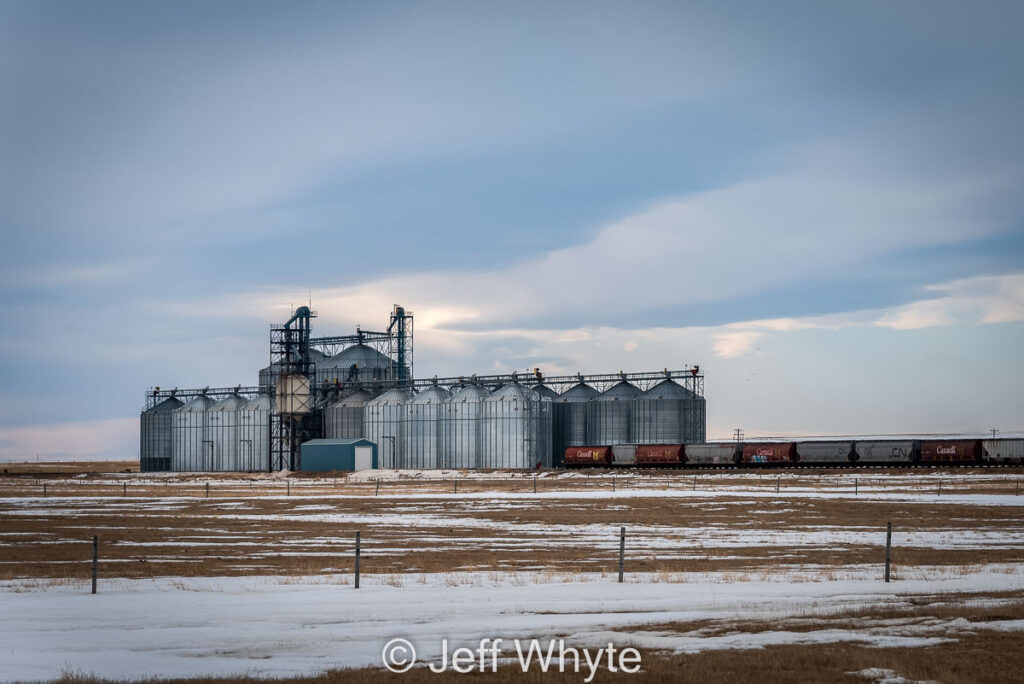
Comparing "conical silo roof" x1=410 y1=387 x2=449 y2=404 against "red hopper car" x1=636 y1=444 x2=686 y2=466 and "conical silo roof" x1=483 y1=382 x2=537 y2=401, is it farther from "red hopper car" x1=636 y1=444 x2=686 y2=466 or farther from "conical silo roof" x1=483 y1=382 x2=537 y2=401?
"red hopper car" x1=636 y1=444 x2=686 y2=466

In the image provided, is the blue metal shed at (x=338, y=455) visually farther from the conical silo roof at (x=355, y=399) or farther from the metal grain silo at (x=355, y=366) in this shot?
the metal grain silo at (x=355, y=366)

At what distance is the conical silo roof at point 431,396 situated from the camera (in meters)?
134

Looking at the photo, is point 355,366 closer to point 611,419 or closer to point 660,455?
point 611,419

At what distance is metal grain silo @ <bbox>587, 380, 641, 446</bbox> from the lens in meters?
129

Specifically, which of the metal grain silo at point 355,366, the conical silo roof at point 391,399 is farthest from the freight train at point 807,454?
the metal grain silo at point 355,366

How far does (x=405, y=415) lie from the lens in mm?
134875

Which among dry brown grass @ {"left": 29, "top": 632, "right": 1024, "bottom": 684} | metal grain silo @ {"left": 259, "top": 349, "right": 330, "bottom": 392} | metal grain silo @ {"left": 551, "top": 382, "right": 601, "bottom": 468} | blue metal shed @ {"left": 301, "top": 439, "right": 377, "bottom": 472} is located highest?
metal grain silo @ {"left": 259, "top": 349, "right": 330, "bottom": 392}

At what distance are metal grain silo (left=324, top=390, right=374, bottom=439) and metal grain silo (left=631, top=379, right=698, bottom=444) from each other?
116ft

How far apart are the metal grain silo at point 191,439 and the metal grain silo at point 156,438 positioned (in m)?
6.50

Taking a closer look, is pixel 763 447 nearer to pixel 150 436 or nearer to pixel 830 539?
pixel 830 539

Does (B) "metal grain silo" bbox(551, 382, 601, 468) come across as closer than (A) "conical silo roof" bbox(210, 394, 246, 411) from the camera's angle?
Yes

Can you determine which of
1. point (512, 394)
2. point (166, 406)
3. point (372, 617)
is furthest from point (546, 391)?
point (372, 617)

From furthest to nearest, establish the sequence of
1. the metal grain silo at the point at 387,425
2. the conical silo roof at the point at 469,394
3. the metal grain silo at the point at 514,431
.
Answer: the metal grain silo at the point at 387,425, the conical silo roof at the point at 469,394, the metal grain silo at the point at 514,431

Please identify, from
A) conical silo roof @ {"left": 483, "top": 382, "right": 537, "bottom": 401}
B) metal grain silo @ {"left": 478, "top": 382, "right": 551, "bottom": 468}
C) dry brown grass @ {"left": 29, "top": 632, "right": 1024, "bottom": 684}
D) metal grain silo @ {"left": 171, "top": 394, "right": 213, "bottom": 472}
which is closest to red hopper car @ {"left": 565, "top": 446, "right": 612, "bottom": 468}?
metal grain silo @ {"left": 478, "top": 382, "right": 551, "bottom": 468}
